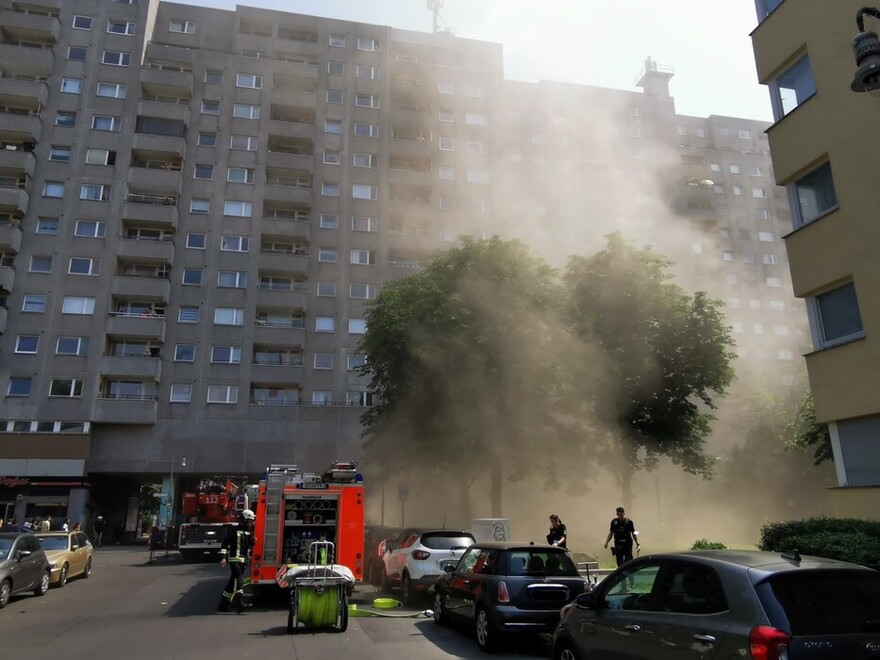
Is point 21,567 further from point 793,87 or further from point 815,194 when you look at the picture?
point 793,87

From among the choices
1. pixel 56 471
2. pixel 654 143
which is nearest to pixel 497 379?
pixel 56 471

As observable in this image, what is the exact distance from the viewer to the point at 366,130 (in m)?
34.1

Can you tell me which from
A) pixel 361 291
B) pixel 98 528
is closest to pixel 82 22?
pixel 361 291

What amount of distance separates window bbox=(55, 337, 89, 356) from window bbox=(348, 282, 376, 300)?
12.1 meters

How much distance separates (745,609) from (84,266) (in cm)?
3129

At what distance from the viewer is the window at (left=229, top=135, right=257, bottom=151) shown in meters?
32.0

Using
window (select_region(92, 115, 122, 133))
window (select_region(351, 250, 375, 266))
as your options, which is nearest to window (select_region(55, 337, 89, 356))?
window (select_region(92, 115, 122, 133))

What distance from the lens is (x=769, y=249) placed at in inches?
1731

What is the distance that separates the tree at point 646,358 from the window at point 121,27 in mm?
28093

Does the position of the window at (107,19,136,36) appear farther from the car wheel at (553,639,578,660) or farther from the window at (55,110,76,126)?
the car wheel at (553,639,578,660)

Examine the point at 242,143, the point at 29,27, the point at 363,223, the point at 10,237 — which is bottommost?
the point at 10,237

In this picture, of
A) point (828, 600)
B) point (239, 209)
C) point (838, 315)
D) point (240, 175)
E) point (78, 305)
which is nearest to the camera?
point (828, 600)

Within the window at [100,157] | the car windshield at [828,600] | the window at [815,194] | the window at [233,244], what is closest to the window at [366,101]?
the window at [233,244]

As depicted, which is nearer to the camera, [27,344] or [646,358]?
[646,358]
